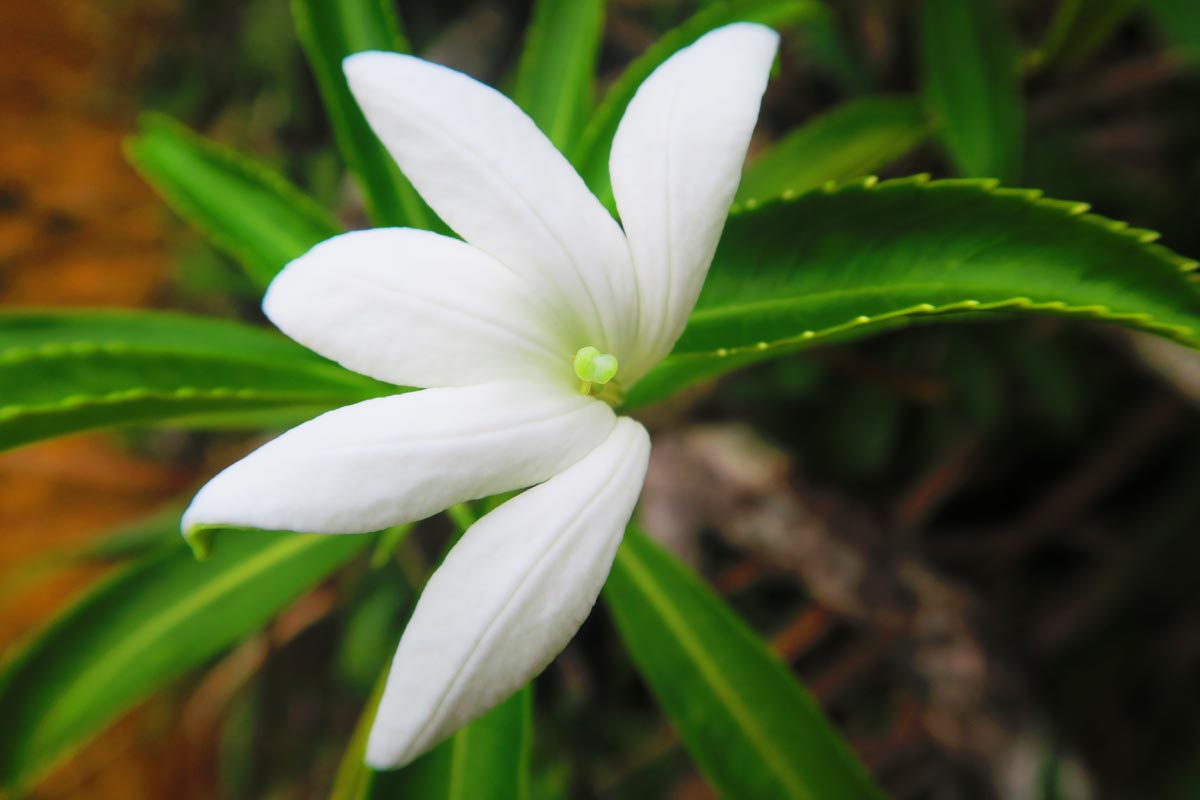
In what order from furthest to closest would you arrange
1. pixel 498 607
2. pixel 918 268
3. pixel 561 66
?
1. pixel 561 66
2. pixel 918 268
3. pixel 498 607

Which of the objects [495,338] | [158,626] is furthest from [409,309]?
[158,626]

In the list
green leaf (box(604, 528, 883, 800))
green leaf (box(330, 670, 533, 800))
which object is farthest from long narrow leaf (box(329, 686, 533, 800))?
green leaf (box(604, 528, 883, 800))

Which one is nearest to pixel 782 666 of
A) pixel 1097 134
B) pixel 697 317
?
pixel 697 317

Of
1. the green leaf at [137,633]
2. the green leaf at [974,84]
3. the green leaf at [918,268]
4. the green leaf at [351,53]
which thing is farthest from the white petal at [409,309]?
the green leaf at [974,84]

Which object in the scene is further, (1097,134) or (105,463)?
(105,463)

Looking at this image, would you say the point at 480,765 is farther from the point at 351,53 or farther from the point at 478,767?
the point at 351,53

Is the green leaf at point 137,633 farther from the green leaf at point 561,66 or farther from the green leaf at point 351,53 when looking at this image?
the green leaf at point 561,66

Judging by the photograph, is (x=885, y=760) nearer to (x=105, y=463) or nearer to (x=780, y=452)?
(x=780, y=452)
